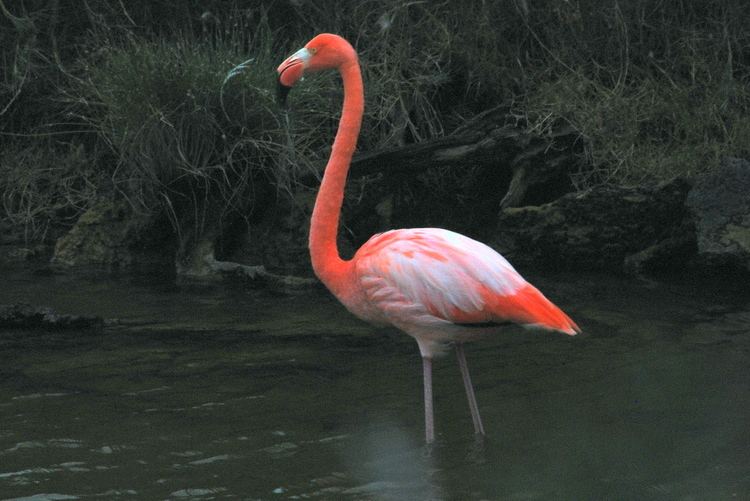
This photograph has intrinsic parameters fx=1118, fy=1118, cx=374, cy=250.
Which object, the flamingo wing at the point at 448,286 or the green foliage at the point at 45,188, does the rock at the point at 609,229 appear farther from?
the green foliage at the point at 45,188

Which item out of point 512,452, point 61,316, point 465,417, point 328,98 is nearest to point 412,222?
point 328,98

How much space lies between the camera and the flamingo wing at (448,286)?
3865 mm

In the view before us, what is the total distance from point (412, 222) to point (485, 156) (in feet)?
2.45

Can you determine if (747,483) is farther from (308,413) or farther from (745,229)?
(745,229)

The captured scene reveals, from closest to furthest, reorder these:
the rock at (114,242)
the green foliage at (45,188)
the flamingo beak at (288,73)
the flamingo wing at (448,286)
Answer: the flamingo wing at (448,286), the flamingo beak at (288,73), the rock at (114,242), the green foliage at (45,188)

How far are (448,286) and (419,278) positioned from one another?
11 cm

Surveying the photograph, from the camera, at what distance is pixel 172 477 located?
355 cm

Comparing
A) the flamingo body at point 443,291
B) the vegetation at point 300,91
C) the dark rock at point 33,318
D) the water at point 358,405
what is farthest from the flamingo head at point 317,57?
the vegetation at point 300,91

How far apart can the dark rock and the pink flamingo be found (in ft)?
5.68

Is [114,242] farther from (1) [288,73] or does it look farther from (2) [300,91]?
(1) [288,73]

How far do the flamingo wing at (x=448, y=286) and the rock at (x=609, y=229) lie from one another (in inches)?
99.6

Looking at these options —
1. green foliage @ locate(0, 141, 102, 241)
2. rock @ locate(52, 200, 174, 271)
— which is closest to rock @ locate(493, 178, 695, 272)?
rock @ locate(52, 200, 174, 271)


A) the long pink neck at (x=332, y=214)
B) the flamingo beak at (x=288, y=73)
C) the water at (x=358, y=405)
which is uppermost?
the flamingo beak at (x=288, y=73)

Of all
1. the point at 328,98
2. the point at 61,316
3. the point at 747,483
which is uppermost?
the point at 328,98
